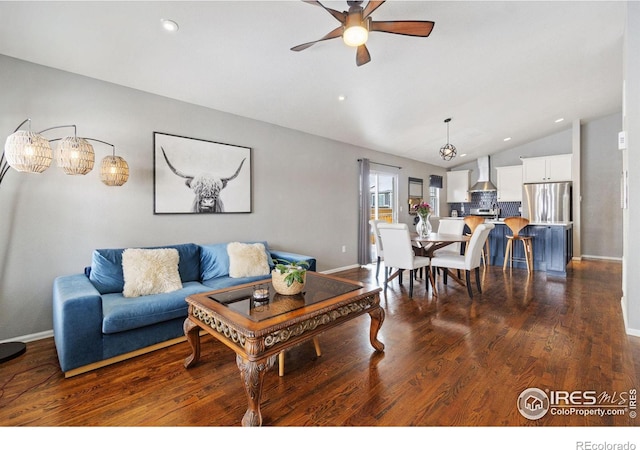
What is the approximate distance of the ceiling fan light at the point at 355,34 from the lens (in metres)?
2.02

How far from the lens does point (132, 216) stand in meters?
3.10

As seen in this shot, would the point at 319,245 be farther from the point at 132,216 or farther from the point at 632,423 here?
the point at 632,423

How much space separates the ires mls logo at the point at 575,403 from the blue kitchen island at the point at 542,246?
3959mm

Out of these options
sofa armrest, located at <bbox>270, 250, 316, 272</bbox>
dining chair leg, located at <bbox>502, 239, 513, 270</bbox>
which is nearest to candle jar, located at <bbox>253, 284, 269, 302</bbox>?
sofa armrest, located at <bbox>270, 250, 316, 272</bbox>

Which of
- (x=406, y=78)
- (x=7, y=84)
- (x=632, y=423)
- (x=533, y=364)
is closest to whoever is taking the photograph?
(x=632, y=423)

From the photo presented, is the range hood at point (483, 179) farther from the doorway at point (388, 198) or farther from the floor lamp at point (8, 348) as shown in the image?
the floor lamp at point (8, 348)

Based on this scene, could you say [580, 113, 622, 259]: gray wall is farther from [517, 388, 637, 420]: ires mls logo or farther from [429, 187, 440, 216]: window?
[517, 388, 637, 420]: ires mls logo

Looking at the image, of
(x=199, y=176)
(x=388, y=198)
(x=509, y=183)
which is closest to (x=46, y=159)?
(x=199, y=176)

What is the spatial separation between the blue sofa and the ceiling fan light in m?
2.46

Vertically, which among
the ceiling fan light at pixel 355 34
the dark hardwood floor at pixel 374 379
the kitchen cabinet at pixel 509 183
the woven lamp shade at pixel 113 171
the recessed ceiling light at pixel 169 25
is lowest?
the dark hardwood floor at pixel 374 379

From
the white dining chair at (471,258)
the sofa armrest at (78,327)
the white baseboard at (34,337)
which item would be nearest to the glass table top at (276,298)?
the sofa armrest at (78,327)

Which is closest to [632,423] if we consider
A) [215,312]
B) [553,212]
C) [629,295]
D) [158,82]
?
[629,295]

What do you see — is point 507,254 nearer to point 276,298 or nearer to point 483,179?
point 483,179

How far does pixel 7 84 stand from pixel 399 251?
432 centimetres
